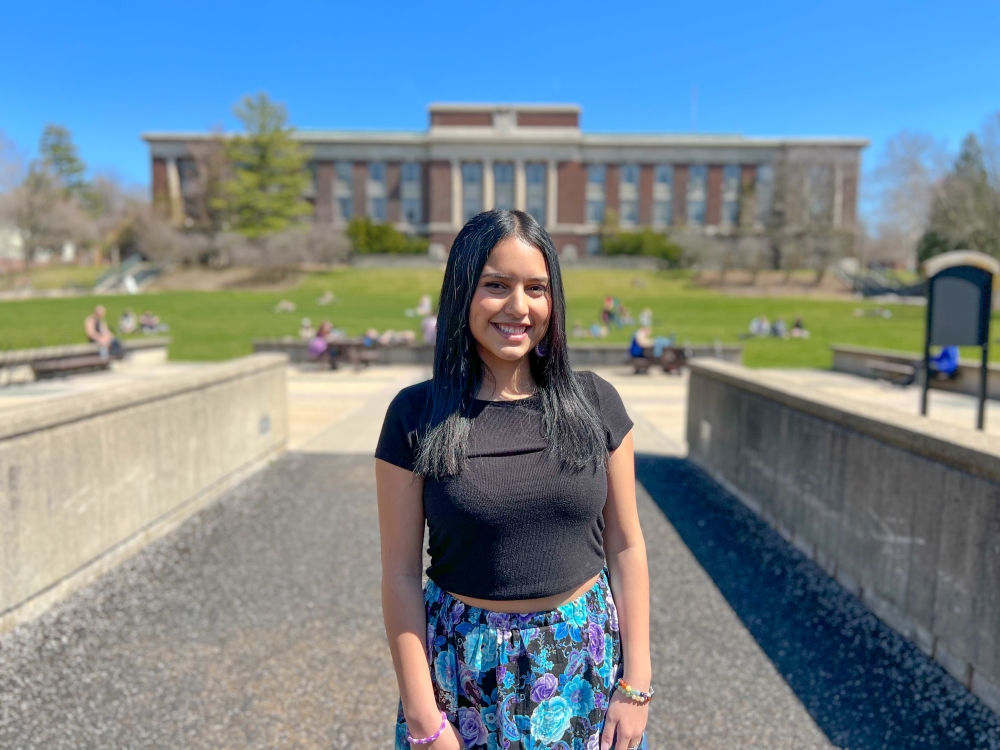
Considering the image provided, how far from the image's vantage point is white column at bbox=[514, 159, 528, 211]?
7685 centimetres

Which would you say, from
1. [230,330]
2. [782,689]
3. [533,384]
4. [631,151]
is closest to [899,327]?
[230,330]

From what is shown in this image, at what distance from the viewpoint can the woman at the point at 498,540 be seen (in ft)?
5.82

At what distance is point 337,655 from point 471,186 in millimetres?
77263

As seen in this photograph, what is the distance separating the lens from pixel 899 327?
29594 mm

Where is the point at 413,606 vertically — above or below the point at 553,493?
below

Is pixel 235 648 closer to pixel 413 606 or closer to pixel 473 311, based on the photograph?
pixel 413 606

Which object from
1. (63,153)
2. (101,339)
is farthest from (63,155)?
(101,339)

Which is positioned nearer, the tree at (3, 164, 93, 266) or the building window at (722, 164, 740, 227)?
the tree at (3, 164, 93, 266)

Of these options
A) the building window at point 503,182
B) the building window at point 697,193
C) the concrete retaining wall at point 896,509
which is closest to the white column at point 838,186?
the building window at point 697,193

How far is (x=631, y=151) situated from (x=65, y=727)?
263 ft

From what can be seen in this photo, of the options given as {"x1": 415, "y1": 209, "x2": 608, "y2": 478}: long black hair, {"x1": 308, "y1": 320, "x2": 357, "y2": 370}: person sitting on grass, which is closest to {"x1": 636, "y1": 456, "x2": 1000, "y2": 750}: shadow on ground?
{"x1": 415, "y1": 209, "x2": 608, "y2": 478}: long black hair

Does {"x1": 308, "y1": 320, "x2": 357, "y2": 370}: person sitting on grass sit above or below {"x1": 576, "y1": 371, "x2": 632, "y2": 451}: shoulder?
below

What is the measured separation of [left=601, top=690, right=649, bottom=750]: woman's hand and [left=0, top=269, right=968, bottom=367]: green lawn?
1925 centimetres

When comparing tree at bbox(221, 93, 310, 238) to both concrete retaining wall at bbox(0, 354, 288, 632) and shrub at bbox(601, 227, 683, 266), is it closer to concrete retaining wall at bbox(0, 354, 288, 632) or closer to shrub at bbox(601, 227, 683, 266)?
shrub at bbox(601, 227, 683, 266)
